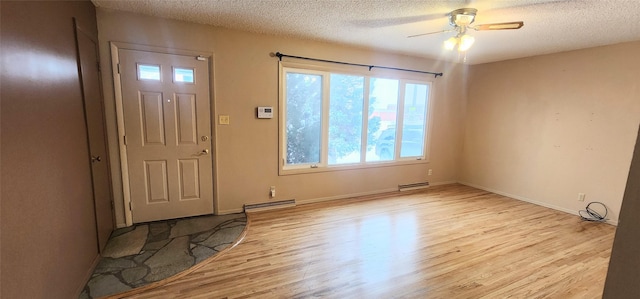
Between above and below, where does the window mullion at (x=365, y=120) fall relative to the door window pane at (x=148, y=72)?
below

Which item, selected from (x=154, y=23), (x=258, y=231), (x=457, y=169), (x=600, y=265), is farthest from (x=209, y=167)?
(x=457, y=169)

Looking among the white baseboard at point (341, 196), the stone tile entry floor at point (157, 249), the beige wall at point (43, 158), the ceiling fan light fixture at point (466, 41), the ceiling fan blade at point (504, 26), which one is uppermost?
the ceiling fan blade at point (504, 26)

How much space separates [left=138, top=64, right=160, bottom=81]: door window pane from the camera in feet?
9.82

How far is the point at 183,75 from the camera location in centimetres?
317

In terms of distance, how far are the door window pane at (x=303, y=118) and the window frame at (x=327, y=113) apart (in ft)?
0.20

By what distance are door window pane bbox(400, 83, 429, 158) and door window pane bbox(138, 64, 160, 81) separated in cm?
372

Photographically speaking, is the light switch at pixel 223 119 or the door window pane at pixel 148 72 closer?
the door window pane at pixel 148 72

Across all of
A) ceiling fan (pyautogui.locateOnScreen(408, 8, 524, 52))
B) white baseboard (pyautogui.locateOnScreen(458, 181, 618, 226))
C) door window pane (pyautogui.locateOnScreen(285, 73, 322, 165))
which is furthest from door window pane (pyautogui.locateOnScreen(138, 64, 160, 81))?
white baseboard (pyautogui.locateOnScreen(458, 181, 618, 226))

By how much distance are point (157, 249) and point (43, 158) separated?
54.6 inches

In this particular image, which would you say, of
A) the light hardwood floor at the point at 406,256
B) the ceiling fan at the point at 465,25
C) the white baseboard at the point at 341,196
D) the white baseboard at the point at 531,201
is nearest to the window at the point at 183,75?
the light hardwood floor at the point at 406,256

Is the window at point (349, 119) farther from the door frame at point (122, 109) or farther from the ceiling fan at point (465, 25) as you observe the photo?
the ceiling fan at point (465, 25)

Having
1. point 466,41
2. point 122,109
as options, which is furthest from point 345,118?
point 122,109

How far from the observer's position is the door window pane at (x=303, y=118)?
3848 millimetres

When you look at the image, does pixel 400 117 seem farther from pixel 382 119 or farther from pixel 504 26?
pixel 504 26
